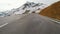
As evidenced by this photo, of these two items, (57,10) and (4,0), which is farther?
(4,0)

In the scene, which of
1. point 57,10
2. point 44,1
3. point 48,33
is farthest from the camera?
point 44,1

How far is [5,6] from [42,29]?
1.36 m

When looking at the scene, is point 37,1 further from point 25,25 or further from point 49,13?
point 25,25

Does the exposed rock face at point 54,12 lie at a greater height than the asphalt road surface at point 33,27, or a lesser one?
greater

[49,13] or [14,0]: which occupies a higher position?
[14,0]

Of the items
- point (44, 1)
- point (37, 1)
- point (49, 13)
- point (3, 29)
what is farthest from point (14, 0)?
point (3, 29)

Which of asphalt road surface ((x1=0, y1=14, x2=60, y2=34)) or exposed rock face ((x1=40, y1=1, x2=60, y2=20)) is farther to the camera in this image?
exposed rock face ((x1=40, y1=1, x2=60, y2=20))

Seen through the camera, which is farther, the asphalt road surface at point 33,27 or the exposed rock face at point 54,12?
the exposed rock face at point 54,12

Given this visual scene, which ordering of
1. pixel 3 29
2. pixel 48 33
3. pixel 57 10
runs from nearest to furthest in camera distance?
pixel 48 33 → pixel 3 29 → pixel 57 10

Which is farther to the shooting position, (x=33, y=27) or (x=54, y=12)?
(x=54, y=12)

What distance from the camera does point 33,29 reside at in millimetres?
751

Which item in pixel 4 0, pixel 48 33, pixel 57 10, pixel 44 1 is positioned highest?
pixel 4 0

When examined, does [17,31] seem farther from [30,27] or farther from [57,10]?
[57,10]

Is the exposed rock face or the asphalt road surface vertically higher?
the exposed rock face
